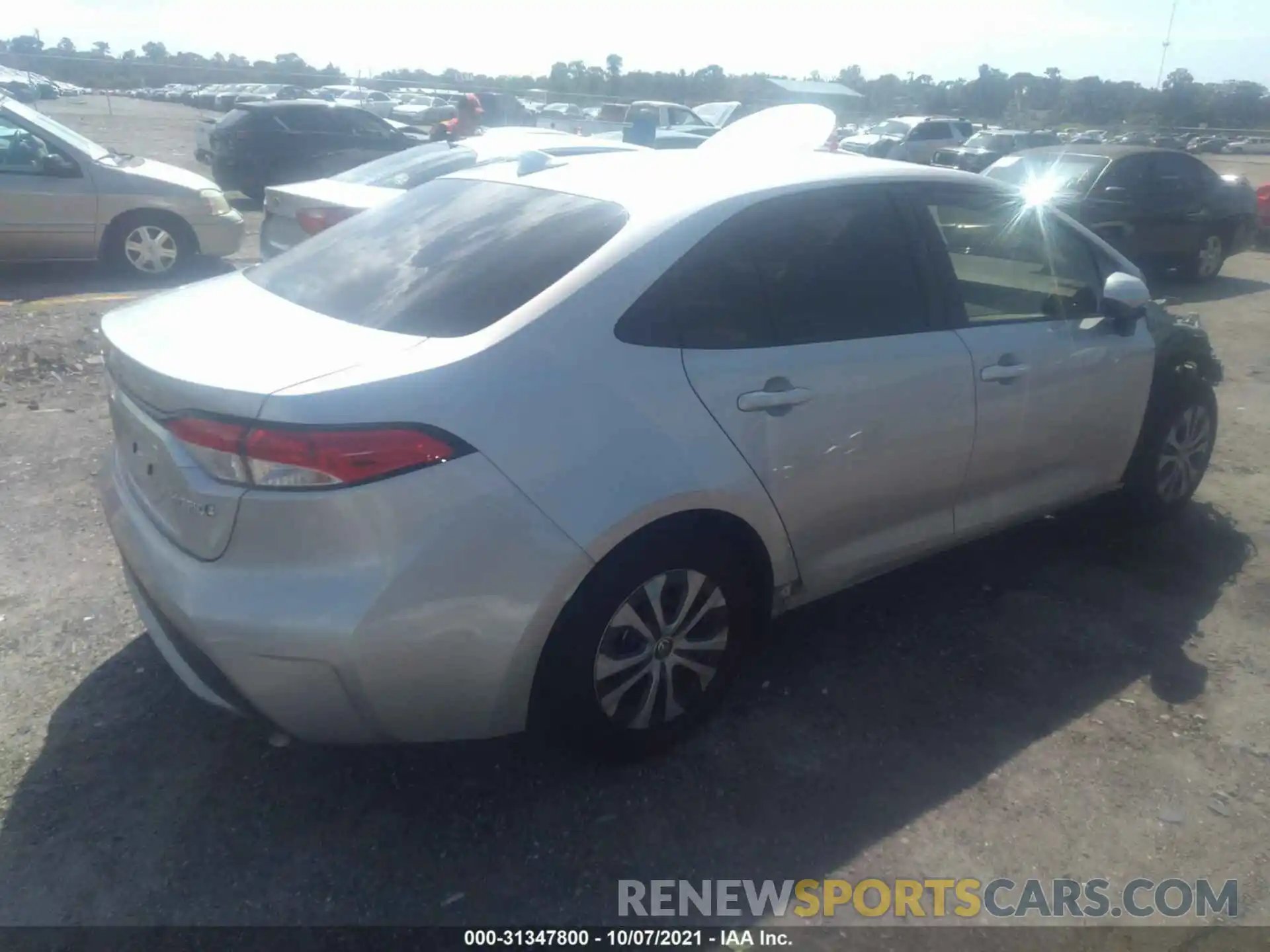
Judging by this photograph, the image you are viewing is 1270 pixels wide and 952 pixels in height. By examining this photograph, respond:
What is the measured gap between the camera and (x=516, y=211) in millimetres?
3303

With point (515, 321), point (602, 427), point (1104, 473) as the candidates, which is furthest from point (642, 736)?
point (1104, 473)

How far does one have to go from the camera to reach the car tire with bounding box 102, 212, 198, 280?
31.9 feet

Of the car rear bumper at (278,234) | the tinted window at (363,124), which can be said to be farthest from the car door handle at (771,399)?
the tinted window at (363,124)

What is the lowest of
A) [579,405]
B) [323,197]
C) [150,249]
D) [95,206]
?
[150,249]

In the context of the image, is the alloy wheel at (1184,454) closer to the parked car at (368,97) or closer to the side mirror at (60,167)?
the side mirror at (60,167)

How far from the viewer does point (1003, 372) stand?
380 centimetres

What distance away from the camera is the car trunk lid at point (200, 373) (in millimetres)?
2545

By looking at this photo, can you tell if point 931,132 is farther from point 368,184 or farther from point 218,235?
point 368,184

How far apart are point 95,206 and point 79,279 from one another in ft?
2.46

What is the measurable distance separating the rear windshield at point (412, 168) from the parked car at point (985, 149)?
15507 mm

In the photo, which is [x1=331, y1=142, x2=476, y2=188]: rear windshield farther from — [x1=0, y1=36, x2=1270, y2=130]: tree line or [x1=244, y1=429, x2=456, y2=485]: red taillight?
[x1=0, y1=36, x2=1270, y2=130]: tree line

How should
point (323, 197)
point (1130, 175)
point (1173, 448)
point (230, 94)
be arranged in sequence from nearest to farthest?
1. point (1173, 448)
2. point (323, 197)
3. point (1130, 175)
4. point (230, 94)

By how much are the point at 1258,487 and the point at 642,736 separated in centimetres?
427

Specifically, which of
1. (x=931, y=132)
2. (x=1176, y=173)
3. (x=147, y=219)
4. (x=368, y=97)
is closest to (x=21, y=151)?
(x=147, y=219)
